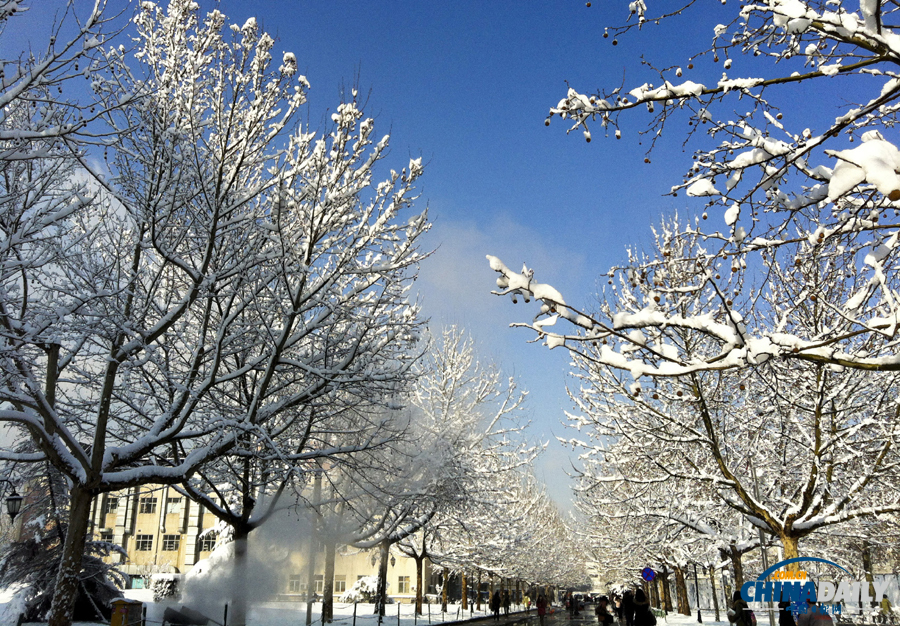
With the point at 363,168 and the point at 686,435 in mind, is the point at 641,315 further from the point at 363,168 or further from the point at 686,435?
the point at 686,435

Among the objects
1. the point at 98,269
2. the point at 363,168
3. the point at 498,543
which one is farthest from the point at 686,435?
the point at 498,543

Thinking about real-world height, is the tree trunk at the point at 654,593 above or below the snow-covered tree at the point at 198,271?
below

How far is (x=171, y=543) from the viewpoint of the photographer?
5612 cm

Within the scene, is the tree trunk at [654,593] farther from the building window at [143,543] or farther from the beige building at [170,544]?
the building window at [143,543]

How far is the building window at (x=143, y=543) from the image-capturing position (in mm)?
55781

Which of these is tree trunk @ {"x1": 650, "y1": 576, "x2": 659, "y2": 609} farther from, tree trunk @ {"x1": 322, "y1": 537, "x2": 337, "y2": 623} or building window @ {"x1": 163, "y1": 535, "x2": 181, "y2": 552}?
building window @ {"x1": 163, "y1": 535, "x2": 181, "y2": 552}

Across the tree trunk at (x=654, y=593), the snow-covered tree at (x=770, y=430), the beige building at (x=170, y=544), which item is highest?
the snow-covered tree at (x=770, y=430)

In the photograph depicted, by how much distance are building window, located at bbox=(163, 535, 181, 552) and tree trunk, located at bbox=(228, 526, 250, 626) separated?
4677 cm

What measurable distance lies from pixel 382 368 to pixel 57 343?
5524 mm

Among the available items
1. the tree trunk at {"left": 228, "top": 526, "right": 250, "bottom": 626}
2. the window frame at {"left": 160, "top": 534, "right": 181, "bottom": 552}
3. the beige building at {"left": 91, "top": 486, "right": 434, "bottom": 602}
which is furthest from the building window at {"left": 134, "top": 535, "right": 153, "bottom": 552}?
the tree trunk at {"left": 228, "top": 526, "right": 250, "bottom": 626}

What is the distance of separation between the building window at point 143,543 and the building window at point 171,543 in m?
1.25

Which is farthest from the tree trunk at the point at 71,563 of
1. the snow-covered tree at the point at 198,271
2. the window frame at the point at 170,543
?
the window frame at the point at 170,543

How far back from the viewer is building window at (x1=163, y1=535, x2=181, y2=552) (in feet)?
183

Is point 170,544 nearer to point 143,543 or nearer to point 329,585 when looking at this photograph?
point 143,543
